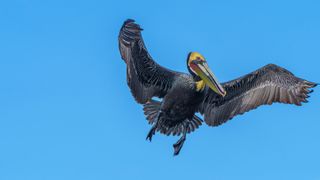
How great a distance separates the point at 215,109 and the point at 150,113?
1401 mm

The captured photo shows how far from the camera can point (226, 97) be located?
2025cm

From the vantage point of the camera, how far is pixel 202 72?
753 inches

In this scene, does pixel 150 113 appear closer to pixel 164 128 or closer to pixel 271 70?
pixel 164 128

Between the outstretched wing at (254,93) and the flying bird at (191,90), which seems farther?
the outstretched wing at (254,93)

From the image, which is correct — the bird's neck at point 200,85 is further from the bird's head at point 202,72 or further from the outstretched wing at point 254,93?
the outstretched wing at point 254,93

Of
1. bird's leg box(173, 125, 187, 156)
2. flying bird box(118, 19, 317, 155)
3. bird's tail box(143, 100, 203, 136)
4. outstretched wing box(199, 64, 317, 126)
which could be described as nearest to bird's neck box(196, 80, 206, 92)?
flying bird box(118, 19, 317, 155)

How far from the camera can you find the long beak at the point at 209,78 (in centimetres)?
1892

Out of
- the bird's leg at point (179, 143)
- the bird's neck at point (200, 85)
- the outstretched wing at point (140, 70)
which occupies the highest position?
the outstretched wing at point (140, 70)

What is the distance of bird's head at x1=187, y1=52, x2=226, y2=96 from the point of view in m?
19.0

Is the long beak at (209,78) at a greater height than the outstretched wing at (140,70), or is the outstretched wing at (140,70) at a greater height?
the outstretched wing at (140,70)

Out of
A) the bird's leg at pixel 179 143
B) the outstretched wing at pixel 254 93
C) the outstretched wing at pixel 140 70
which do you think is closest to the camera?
the outstretched wing at pixel 140 70

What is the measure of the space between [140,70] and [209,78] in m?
1.46

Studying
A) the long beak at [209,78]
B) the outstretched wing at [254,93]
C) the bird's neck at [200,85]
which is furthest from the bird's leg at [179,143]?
the long beak at [209,78]

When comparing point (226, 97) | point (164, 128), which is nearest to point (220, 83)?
point (226, 97)
